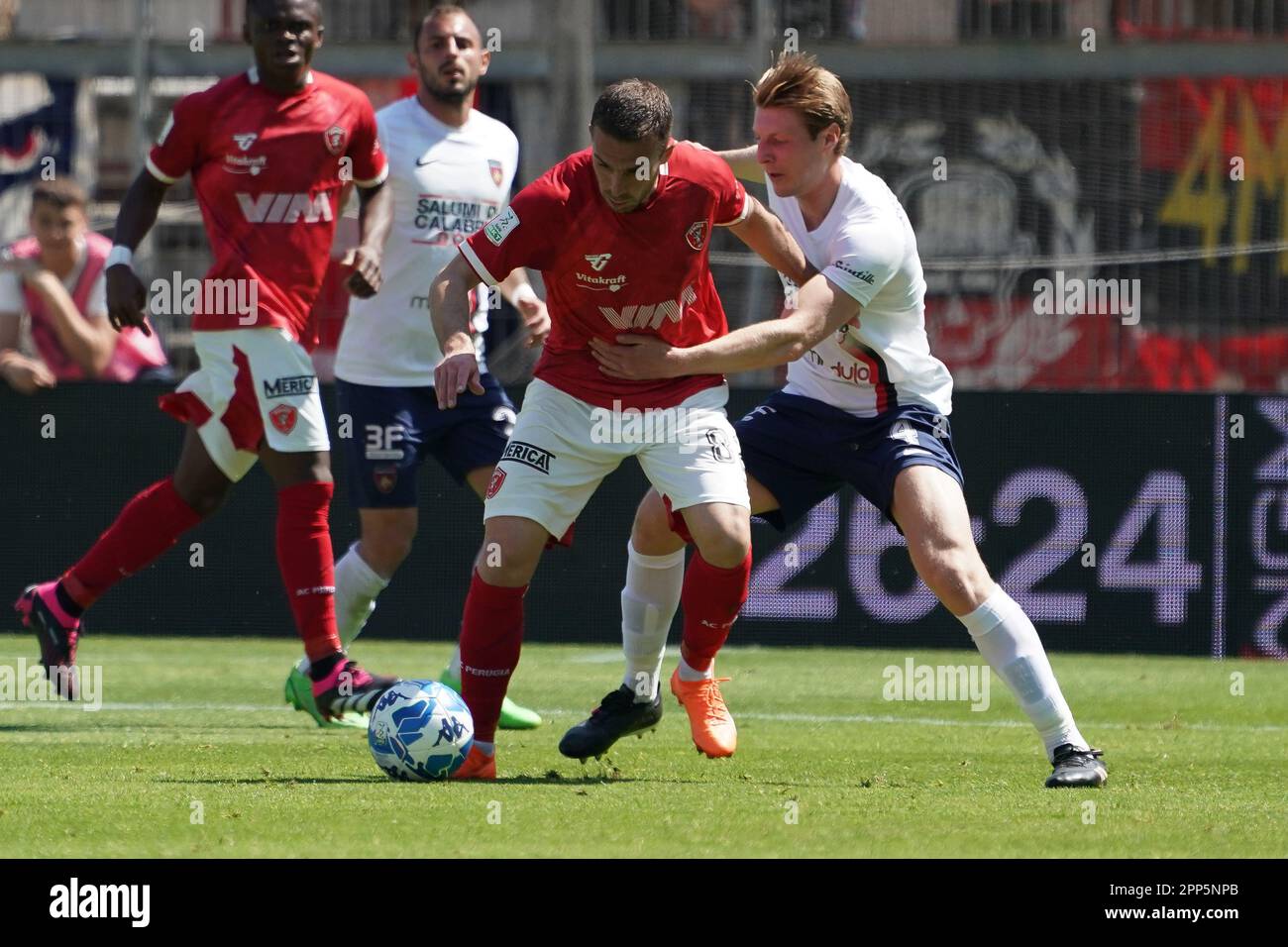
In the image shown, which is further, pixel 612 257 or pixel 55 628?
pixel 55 628

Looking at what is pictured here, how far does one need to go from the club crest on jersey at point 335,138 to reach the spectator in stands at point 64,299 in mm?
4415

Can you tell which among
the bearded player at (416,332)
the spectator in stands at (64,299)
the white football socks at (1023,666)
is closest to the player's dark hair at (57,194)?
the spectator in stands at (64,299)

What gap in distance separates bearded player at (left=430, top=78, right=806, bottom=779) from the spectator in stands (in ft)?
19.3

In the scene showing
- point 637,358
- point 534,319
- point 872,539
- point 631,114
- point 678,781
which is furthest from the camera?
point 872,539

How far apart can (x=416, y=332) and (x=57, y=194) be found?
4.57 m

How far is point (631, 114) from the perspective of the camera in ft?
18.5

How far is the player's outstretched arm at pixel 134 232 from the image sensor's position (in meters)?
7.19

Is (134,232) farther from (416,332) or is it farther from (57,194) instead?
(57,194)

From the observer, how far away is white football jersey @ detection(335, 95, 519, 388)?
796cm

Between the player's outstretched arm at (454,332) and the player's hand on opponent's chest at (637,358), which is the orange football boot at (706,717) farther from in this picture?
the player's outstretched arm at (454,332)

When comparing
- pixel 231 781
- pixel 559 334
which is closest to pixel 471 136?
pixel 559 334

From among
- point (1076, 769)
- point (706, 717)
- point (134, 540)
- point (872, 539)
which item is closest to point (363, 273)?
point (134, 540)

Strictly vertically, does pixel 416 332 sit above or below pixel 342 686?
above
